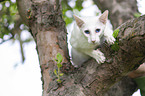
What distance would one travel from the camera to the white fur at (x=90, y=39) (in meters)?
1.94

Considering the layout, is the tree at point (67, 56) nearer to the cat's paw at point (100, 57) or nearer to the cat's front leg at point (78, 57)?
the cat's paw at point (100, 57)

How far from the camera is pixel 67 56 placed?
2.38 m

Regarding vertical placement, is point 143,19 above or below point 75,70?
above

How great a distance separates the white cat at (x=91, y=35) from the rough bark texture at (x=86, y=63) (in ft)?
0.33

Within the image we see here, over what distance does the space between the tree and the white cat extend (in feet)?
0.34

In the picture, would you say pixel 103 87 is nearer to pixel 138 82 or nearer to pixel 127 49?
pixel 127 49

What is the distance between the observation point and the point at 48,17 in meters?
2.40

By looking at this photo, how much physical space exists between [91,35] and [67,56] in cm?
55

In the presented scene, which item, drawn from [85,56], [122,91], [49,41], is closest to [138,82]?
[122,91]

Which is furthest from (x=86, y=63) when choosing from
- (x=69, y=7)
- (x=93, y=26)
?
(x=69, y=7)

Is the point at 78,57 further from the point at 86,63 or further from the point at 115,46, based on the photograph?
the point at 115,46

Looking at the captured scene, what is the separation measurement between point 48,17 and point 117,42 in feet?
3.77

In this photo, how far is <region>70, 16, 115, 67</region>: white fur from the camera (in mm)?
1938

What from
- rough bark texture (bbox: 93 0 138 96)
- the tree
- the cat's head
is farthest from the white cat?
rough bark texture (bbox: 93 0 138 96)
